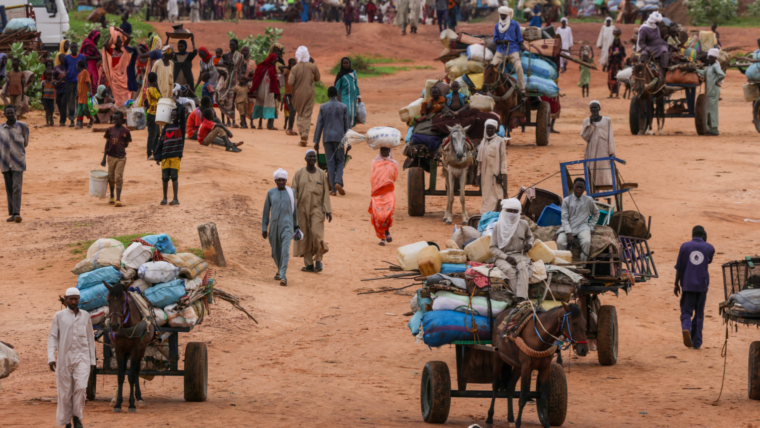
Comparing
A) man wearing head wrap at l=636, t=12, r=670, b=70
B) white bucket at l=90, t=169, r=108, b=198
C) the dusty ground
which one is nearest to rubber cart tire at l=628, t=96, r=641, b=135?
the dusty ground

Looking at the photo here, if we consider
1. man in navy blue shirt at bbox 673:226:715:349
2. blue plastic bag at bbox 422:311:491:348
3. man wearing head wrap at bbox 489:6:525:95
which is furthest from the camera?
man wearing head wrap at bbox 489:6:525:95

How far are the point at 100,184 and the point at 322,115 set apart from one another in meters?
4.25

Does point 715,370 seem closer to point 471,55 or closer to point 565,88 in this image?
point 471,55

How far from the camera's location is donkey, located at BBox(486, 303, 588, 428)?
779 centimetres

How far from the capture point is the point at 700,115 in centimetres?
2575

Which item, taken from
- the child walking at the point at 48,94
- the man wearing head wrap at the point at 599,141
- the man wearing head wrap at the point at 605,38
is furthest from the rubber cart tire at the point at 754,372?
the man wearing head wrap at the point at 605,38

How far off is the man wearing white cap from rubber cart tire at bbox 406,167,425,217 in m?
10.7

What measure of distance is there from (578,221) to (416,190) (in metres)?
7.82

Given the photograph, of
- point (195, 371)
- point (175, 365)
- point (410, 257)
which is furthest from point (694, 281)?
point (175, 365)

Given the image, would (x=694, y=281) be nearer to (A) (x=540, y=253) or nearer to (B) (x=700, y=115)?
(A) (x=540, y=253)

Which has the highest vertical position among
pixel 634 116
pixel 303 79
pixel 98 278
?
pixel 303 79

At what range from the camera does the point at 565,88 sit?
38281 millimetres

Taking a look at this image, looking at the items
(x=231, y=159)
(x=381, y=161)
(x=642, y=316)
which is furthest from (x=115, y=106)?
(x=642, y=316)

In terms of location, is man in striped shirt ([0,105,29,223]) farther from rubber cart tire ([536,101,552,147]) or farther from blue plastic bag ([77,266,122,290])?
rubber cart tire ([536,101,552,147])
